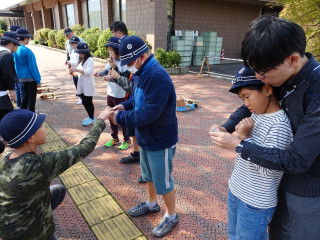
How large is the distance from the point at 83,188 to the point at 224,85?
7819 mm

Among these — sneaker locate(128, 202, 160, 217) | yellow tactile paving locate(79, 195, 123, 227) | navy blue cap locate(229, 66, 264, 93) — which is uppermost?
navy blue cap locate(229, 66, 264, 93)

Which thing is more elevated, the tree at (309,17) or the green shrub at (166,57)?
the tree at (309,17)

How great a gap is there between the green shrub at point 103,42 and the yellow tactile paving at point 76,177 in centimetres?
999

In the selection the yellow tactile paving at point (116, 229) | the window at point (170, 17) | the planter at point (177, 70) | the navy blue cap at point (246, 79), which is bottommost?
the yellow tactile paving at point (116, 229)

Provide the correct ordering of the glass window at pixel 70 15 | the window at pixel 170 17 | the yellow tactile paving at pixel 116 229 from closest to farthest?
the yellow tactile paving at pixel 116 229 → the window at pixel 170 17 → the glass window at pixel 70 15

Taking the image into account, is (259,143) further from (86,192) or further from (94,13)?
(94,13)


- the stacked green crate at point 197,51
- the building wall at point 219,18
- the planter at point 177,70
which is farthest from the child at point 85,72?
the building wall at point 219,18

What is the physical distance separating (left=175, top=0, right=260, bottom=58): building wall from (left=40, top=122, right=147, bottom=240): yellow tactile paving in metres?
12.5

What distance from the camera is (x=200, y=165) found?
3916mm

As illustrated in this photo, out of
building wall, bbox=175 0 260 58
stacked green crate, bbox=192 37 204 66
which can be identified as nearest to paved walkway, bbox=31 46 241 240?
stacked green crate, bbox=192 37 204 66

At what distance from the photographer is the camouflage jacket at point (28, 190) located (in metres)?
1.65

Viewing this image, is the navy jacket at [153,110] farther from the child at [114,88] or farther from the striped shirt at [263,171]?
the child at [114,88]

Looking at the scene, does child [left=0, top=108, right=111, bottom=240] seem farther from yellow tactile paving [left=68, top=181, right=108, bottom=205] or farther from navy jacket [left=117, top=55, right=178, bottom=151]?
yellow tactile paving [left=68, top=181, right=108, bottom=205]

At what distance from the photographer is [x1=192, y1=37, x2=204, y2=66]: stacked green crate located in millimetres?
13922
